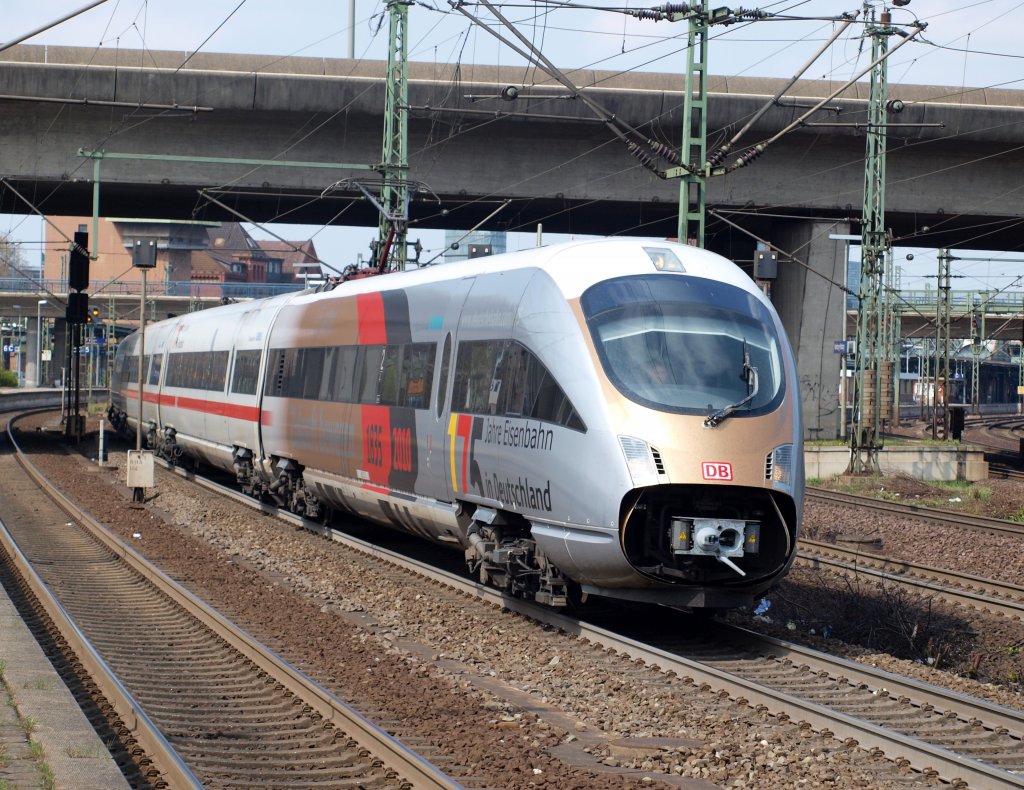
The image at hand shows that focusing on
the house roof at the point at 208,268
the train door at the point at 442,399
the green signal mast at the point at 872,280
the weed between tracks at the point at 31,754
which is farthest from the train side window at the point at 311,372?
the house roof at the point at 208,268

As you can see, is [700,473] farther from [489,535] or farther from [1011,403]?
[1011,403]

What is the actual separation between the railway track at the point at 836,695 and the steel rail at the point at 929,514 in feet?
29.7

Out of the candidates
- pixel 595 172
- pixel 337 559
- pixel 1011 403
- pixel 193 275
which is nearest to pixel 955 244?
pixel 595 172

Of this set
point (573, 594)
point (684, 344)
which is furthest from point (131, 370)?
point (684, 344)

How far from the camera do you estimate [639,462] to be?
375 inches

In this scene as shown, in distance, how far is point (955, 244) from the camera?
1638 inches

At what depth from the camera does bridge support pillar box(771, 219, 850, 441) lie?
113ft

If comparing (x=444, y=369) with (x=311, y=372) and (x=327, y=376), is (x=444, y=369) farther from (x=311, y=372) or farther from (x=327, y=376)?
(x=311, y=372)

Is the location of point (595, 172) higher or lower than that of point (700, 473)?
higher

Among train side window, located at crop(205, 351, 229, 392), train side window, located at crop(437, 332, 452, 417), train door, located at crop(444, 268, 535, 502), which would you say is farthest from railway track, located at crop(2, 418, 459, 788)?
train side window, located at crop(205, 351, 229, 392)

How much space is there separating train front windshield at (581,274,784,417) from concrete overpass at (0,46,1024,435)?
65.2 feet

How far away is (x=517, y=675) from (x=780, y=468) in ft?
8.28

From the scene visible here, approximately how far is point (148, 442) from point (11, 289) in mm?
53308

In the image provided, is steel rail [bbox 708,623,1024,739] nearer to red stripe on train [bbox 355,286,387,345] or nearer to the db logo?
the db logo
